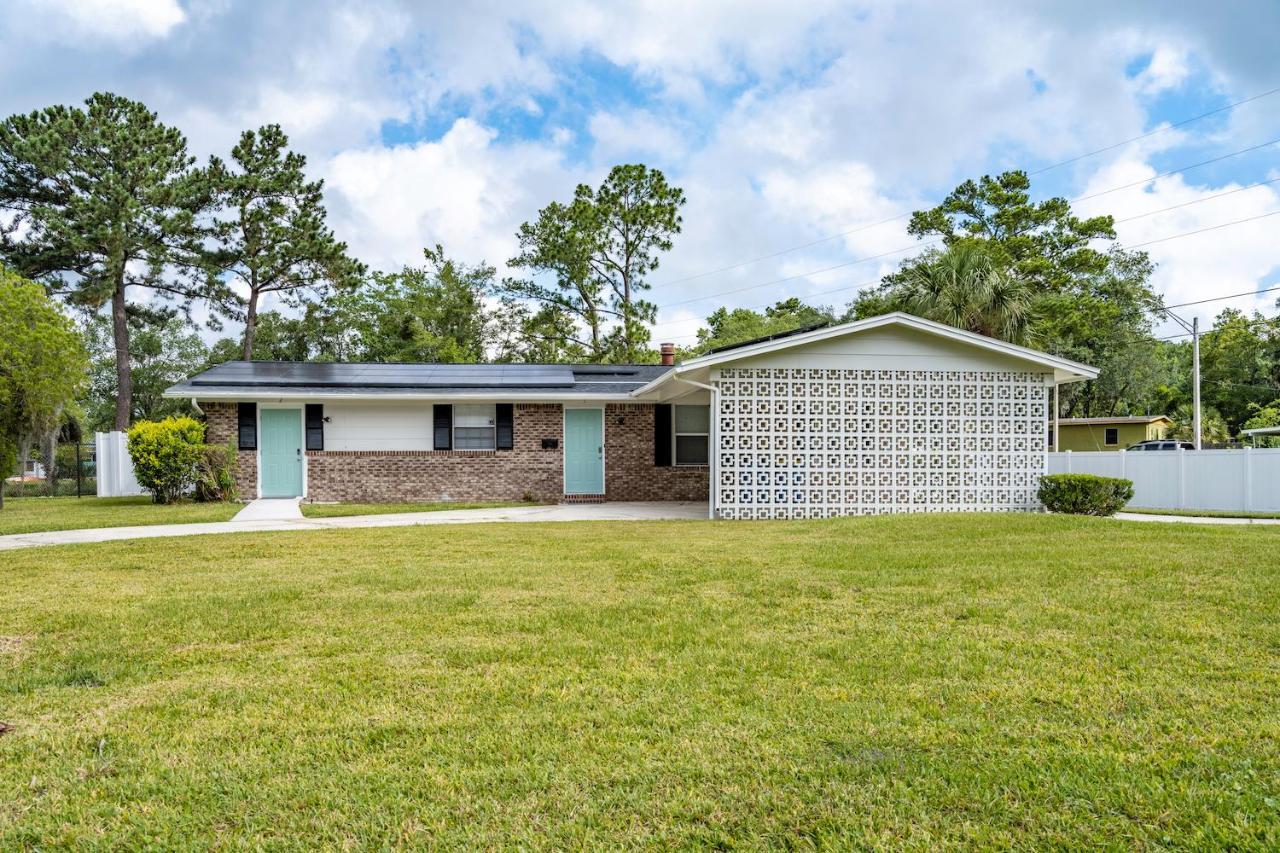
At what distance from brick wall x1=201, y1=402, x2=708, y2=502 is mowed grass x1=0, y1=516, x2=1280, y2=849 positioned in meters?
9.40

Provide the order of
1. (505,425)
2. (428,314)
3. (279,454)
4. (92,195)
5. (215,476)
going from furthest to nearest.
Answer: (428,314), (92,195), (505,425), (279,454), (215,476)

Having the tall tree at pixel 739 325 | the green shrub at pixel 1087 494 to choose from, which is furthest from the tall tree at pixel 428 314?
the green shrub at pixel 1087 494

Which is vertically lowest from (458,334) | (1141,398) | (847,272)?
(1141,398)

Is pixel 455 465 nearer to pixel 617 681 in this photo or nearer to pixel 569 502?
pixel 569 502

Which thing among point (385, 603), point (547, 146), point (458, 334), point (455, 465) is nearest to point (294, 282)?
point (458, 334)

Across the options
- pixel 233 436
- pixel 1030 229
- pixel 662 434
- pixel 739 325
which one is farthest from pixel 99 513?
pixel 1030 229

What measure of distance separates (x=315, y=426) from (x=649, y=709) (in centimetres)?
1492

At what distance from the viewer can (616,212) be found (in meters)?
30.6

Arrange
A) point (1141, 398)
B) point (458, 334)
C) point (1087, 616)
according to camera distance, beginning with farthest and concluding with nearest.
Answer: point (1141, 398), point (458, 334), point (1087, 616)

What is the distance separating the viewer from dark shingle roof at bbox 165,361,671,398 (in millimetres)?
16438

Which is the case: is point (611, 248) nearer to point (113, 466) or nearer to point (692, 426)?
point (692, 426)

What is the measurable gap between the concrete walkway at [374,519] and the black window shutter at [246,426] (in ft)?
4.94

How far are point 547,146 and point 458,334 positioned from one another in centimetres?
1185

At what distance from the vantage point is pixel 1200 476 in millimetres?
16156
